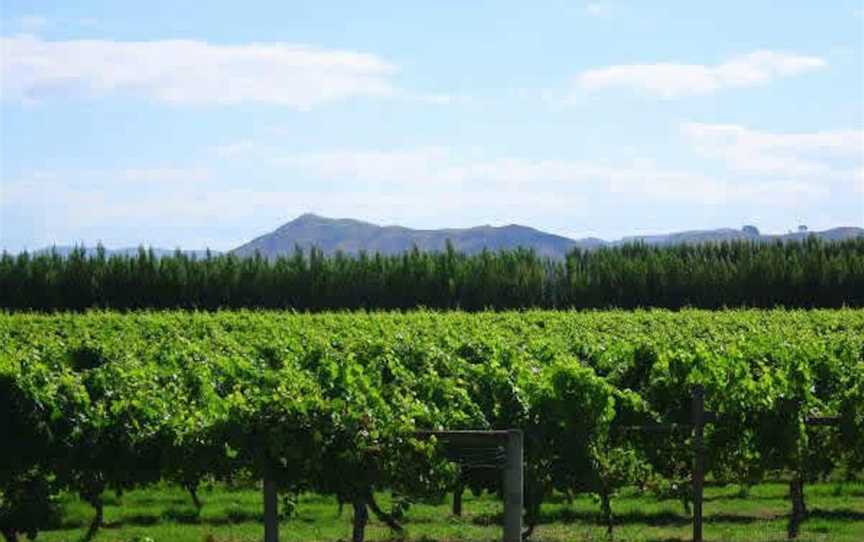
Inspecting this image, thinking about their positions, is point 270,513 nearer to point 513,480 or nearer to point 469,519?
point 513,480

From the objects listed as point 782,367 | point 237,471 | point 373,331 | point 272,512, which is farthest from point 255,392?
point 373,331

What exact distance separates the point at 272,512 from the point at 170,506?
8201 millimetres

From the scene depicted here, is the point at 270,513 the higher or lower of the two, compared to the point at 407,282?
lower

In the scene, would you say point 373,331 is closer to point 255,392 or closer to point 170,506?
point 170,506

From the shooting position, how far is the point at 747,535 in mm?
18047

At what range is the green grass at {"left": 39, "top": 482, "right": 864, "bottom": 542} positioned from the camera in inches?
705

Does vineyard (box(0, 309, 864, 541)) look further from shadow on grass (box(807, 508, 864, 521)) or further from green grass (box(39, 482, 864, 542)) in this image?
shadow on grass (box(807, 508, 864, 521))

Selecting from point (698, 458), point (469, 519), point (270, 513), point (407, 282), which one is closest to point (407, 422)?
point (270, 513)

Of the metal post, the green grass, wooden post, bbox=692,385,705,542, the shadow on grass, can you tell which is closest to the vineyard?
wooden post, bbox=692,385,705,542

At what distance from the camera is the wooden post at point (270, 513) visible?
492 inches

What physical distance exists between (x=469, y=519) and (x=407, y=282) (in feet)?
141

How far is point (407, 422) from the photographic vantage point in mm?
13492

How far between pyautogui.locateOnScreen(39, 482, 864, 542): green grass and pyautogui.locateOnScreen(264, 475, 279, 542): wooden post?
4497mm

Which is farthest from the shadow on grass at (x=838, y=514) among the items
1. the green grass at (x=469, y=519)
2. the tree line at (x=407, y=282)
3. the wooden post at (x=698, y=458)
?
the tree line at (x=407, y=282)
